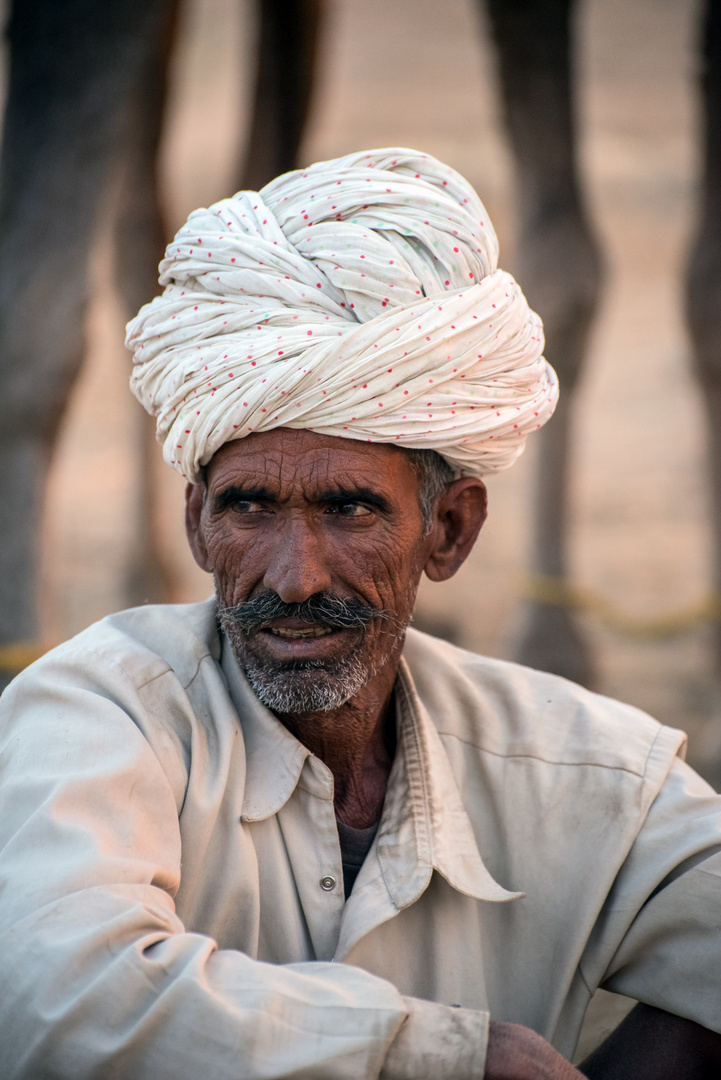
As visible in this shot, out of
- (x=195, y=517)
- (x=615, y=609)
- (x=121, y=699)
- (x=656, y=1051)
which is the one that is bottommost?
(x=615, y=609)

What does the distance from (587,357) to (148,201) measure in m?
2.03

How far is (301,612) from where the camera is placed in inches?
84.0

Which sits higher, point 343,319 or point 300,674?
point 343,319

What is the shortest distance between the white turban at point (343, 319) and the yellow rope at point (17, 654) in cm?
170

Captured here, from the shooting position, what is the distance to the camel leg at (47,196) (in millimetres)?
3652

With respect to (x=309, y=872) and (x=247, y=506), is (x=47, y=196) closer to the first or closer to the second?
(x=247, y=506)

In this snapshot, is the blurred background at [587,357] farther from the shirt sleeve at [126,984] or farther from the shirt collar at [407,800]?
the shirt sleeve at [126,984]

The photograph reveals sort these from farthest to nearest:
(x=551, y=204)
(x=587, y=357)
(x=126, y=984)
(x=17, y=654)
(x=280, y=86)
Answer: (x=280, y=86)
(x=587, y=357)
(x=551, y=204)
(x=17, y=654)
(x=126, y=984)

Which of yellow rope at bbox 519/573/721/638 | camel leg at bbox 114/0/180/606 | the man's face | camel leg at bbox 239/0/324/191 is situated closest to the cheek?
the man's face

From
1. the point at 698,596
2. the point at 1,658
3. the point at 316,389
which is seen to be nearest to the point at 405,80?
the point at 698,596

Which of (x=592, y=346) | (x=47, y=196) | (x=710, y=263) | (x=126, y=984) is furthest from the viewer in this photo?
(x=592, y=346)

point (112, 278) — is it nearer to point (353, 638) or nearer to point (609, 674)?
point (609, 674)

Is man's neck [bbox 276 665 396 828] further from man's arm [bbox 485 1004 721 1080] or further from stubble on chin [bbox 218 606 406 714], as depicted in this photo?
man's arm [bbox 485 1004 721 1080]

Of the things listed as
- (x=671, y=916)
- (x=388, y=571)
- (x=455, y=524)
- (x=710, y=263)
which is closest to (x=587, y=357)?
(x=710, y=263)
